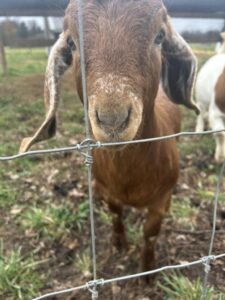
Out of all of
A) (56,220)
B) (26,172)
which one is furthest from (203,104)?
(56,220)

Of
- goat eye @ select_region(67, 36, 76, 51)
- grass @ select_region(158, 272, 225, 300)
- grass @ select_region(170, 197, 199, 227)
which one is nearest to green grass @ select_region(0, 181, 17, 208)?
grass @ select_region(170, 197, 199, 227)

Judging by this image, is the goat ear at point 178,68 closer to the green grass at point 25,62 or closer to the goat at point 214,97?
the goat at point 214,97

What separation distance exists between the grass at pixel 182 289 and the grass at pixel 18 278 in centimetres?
91

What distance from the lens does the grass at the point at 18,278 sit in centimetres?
292

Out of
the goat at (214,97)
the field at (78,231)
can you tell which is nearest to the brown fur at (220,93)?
the goat at (214,97)

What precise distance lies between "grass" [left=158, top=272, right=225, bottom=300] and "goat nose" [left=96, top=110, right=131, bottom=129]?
151 cm

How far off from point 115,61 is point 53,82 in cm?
60

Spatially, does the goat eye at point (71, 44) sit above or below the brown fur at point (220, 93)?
above

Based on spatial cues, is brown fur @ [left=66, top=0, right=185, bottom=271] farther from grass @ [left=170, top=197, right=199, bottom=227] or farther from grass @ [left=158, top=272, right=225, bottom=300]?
grass @ [left=170, top=197, right=199, bottom=227]

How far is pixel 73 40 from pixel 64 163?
291cm

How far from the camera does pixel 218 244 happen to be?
331cm

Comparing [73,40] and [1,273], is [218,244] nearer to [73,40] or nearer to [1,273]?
[1,273]

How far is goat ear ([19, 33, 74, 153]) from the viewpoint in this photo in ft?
7.19

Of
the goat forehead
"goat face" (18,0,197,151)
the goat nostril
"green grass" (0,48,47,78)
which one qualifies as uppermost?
the goat forehead
